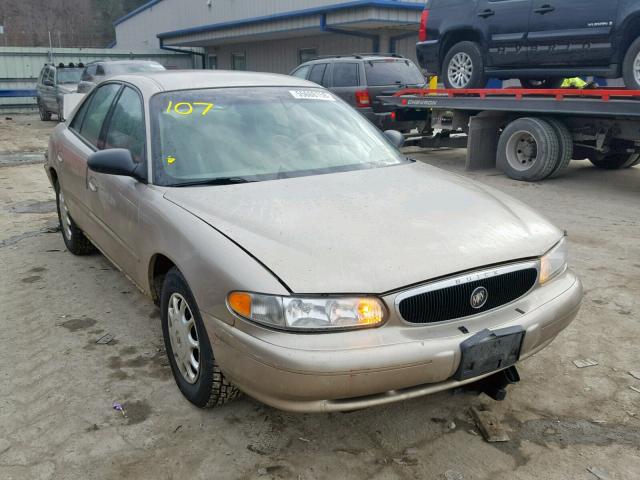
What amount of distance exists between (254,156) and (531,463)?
2.10 meters

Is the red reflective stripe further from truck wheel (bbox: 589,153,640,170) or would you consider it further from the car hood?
the car hood

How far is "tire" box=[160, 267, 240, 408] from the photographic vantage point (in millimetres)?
2641

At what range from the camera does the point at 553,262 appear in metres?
2.85

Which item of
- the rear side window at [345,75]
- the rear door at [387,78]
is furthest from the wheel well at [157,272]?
the rear side window at [345,75]

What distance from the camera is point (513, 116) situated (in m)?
9.20

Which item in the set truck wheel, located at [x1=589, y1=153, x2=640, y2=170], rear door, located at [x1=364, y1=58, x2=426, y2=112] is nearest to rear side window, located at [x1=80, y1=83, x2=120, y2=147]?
rear door, located at [x1=364, y1=58, x2=426, y2=112]

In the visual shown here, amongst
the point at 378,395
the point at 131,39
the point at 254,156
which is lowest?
the point at 378,395

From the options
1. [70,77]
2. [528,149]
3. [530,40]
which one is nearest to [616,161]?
[528,149]

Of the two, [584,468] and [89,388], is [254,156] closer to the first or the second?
[89,388]

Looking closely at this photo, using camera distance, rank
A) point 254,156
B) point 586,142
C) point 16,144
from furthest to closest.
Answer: point 16,144 → point 586,142 → point 254,156

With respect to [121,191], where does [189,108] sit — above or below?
above

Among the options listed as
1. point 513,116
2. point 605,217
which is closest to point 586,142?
point 513,116

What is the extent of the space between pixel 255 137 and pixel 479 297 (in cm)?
166

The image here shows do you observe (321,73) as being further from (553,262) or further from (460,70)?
(553,262)
